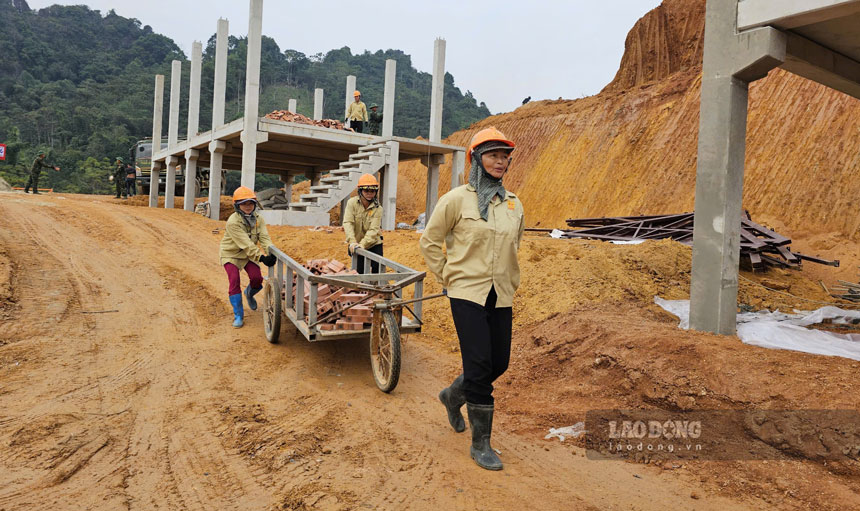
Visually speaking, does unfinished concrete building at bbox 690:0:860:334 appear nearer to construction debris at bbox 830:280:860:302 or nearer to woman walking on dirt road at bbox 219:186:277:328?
construction debris at bbox 830:280:860:302

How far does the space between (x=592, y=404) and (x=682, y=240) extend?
740 cm

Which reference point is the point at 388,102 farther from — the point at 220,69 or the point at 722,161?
the point at 722,161

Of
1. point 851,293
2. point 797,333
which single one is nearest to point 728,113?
point 797,333

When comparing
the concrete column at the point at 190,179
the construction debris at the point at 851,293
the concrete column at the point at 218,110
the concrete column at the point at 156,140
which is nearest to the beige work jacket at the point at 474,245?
the construction debris at the point at 851,293

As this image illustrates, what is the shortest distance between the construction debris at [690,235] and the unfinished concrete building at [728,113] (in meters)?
4.51

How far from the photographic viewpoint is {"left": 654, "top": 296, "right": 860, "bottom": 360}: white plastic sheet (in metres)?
5.12

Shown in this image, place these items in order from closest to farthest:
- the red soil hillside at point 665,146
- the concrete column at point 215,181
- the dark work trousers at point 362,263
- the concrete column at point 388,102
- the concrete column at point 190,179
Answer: the dark work trousers at point 362,263 → the red soil hillside at point 665,146 → the concrete column at point 388,102 → the concrete column at point 215,181 → the concrete column at point 190,179

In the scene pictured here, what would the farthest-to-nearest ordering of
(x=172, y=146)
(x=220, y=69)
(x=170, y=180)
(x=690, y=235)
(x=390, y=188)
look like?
1. (x=170, y=180)
2. (x=172, y=146)
3. (x=220, y=69)
4. (x=390, y=188)
5. (x=690, y=235)

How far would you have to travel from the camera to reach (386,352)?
501cm

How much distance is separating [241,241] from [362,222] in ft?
5.11

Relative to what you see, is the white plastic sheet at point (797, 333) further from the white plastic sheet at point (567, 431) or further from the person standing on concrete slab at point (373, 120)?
the person standing on concrete slab at point (373, 120)

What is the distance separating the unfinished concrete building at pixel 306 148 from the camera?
14969 mm

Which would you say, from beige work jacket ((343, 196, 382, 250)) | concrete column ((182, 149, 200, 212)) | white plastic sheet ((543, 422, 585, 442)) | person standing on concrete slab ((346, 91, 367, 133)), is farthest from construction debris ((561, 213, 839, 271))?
concrete column ((182, 149, 200, 212))

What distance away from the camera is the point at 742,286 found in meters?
8.37
